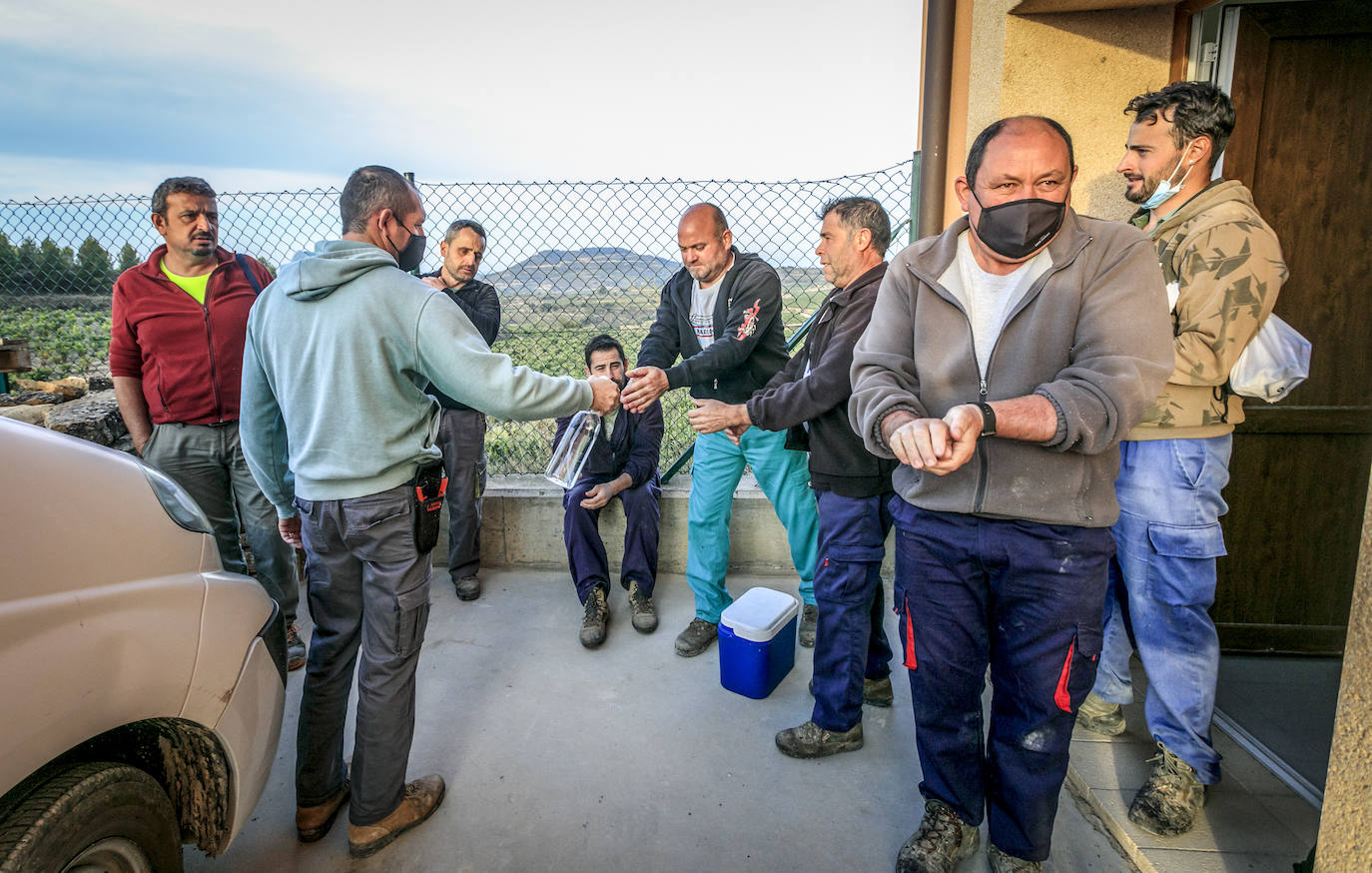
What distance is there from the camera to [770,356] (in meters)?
3.62

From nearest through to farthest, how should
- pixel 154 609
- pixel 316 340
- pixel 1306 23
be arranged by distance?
pixel 154 609
pixel 316 340
pixel 1306 23

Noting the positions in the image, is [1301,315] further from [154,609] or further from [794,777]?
[154,609]

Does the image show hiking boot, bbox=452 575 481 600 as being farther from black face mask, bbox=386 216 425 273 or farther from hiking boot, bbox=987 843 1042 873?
hiking boot, bbox=987 843 1042 873

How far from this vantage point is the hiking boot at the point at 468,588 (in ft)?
13.8

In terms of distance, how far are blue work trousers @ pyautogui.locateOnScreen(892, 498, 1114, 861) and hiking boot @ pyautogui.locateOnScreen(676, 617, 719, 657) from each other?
1548 mm

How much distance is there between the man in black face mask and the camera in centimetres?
169

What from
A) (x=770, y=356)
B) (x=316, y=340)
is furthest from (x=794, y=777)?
(x=316, y=340)

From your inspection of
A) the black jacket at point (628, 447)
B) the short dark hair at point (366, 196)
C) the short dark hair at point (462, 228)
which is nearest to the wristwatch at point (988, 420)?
the short dark hair at point (366, 196)

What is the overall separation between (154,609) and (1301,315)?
419 cm

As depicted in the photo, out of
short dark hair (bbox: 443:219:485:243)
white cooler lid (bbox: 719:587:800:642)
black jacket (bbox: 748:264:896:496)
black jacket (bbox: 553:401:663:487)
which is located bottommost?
white cooler lid (bbox: 719:587:800:642)

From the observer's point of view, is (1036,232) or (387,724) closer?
(1036,232)

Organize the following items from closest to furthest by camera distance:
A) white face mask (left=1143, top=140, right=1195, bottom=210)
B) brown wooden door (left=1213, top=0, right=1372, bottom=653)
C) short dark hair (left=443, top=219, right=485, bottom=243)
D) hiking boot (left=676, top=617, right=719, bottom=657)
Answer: white face mask (left=1143, top=140, right=1195, bottom=210) → brown wooden door (left=1213, top=0, right=1372, bottom=653) → hiking boot (left=676, top=617, right=719, bottom=657) → short dark hair (left=443, top=219, right=485, bottom=243)

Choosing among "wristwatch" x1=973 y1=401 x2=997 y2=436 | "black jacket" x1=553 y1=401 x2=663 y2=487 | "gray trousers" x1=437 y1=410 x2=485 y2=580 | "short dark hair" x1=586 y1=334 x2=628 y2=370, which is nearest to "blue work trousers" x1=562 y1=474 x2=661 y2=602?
"black jacket" x1=553 y1=401 x2=663 y2=487

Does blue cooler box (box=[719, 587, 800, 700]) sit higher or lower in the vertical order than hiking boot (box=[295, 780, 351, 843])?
higher
